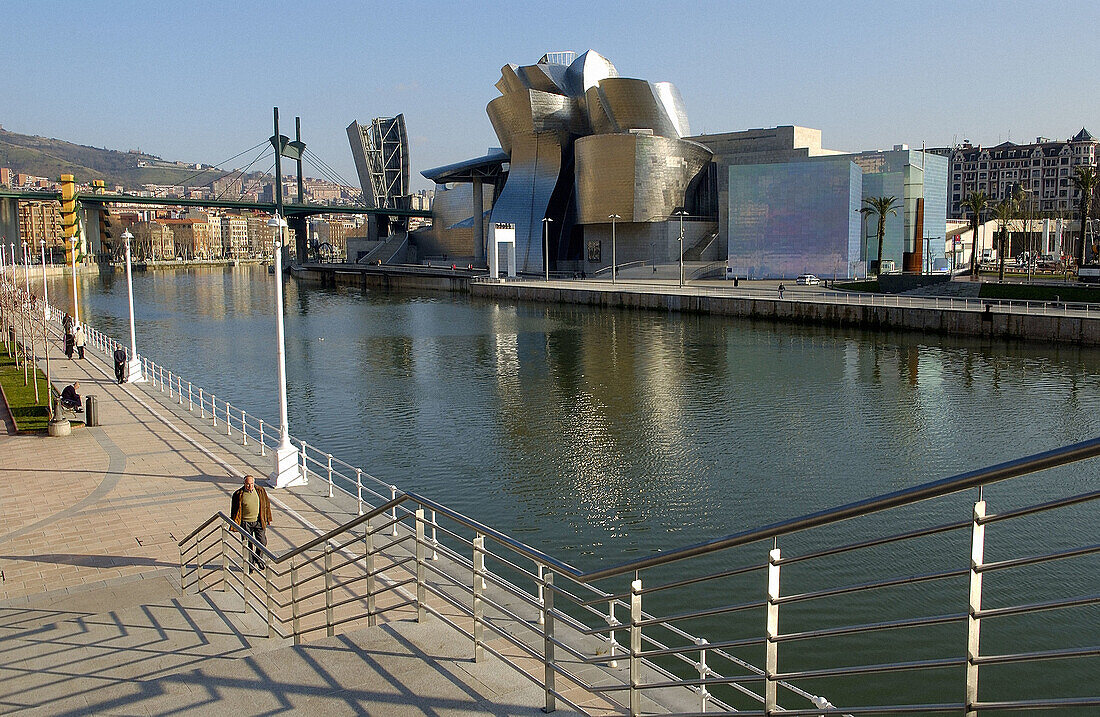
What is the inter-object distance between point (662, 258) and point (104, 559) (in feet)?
215

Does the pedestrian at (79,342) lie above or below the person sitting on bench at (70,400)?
above

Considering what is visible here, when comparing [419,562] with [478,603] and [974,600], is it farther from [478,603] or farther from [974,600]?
[974,600]

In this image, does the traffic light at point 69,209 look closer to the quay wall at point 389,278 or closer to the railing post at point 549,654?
the railing post at point 549,654

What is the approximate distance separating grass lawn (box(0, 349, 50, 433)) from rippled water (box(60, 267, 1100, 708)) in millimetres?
4833

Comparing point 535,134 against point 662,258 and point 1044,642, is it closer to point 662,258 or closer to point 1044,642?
point 662,258

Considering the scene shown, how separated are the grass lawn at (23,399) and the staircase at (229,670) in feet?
36.7

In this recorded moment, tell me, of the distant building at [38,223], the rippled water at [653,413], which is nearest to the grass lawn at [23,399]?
the rippled water at [653,413]

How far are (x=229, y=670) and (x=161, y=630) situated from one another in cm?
156

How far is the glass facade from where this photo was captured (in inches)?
2365

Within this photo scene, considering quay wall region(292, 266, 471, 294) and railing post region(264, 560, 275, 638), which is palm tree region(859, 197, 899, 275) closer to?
quay wall region(292, 266, 471, 294)

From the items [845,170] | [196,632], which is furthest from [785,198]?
[196,632]

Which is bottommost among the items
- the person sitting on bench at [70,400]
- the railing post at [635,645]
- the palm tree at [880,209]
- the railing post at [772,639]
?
the person sitting on bench at [70,400]

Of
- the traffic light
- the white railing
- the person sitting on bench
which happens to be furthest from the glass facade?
the person sitting on bench

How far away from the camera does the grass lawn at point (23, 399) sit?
1702 centimetres
